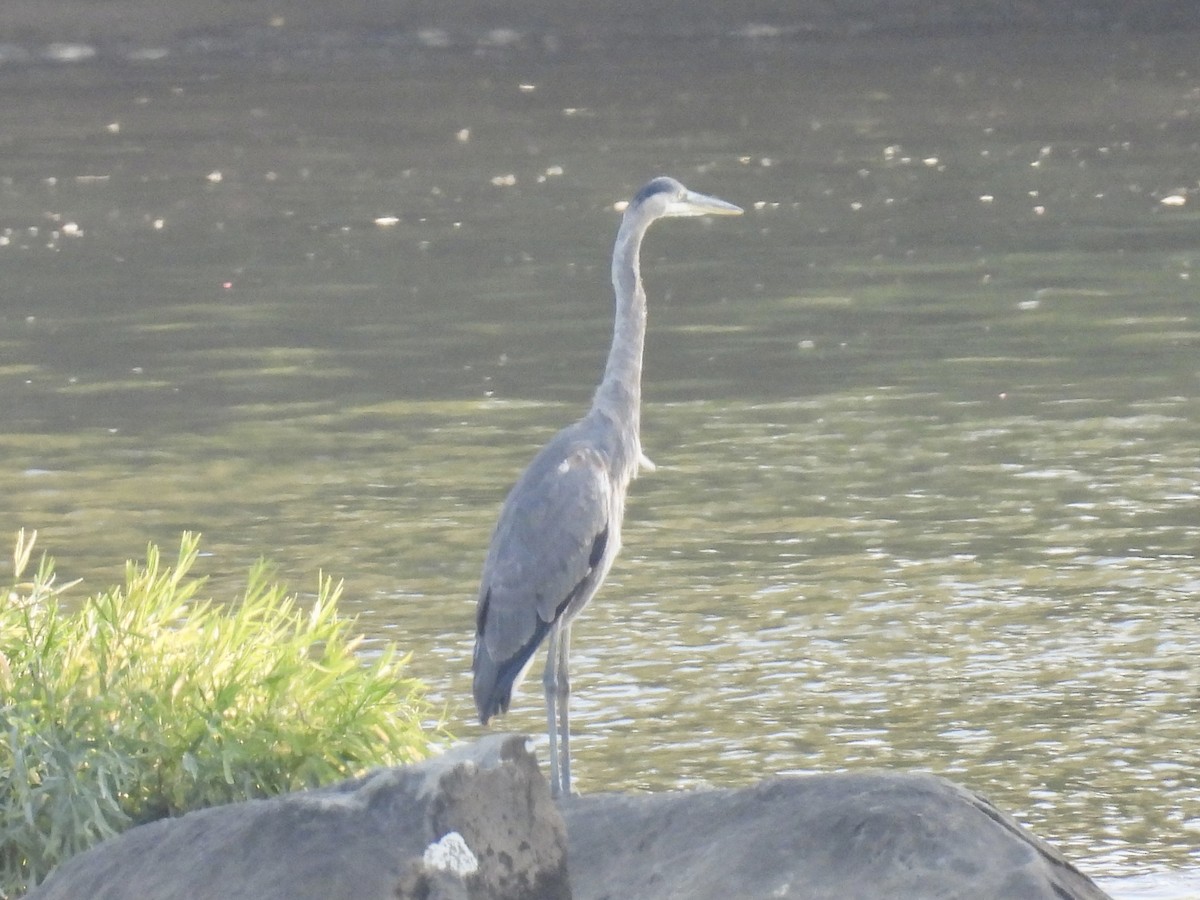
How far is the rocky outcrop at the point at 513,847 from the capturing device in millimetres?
4617

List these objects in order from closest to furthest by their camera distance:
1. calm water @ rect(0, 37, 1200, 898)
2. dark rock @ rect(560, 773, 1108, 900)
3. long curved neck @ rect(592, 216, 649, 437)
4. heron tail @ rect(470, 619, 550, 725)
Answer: dark rock @ rect(560, 773, 1108, 900) → heron tail @ rect(470, 619, 550, 725) → long curved neck @ rect(592, 216, 649, 437) → calm water @ rect(0, 37, 1200, 898)

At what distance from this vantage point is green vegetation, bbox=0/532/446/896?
5789 mm

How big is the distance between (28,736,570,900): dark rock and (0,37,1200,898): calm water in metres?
2.43

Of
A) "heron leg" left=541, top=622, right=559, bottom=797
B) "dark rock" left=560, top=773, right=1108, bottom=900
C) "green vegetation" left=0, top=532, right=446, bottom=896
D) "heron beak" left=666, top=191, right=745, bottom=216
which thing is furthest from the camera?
"heron beak" left=666, top=191, right=745, bottom=216

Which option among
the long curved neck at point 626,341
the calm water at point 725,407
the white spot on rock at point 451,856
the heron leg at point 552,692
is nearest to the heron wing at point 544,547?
the heron leg at point 552,692

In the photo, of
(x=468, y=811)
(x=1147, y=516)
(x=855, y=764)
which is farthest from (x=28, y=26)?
(x=468, y=811)

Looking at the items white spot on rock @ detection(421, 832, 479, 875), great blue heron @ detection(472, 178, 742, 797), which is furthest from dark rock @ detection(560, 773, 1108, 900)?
great blue heron @ detection(472, 178, 742, 797)

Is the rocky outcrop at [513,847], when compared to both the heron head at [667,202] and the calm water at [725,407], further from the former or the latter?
the heron head at [667,202]

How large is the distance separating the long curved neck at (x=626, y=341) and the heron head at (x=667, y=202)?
5 centimetres

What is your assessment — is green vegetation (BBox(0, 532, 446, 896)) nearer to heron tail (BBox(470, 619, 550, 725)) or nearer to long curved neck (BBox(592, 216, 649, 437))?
heron tail (BBox(470, 619, 550, 725))

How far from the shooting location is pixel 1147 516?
1055 centimetres

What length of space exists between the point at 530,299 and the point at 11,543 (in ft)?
21.2

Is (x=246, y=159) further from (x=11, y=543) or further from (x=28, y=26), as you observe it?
(x=11, y=543)


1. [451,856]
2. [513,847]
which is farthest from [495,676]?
[451,856]
